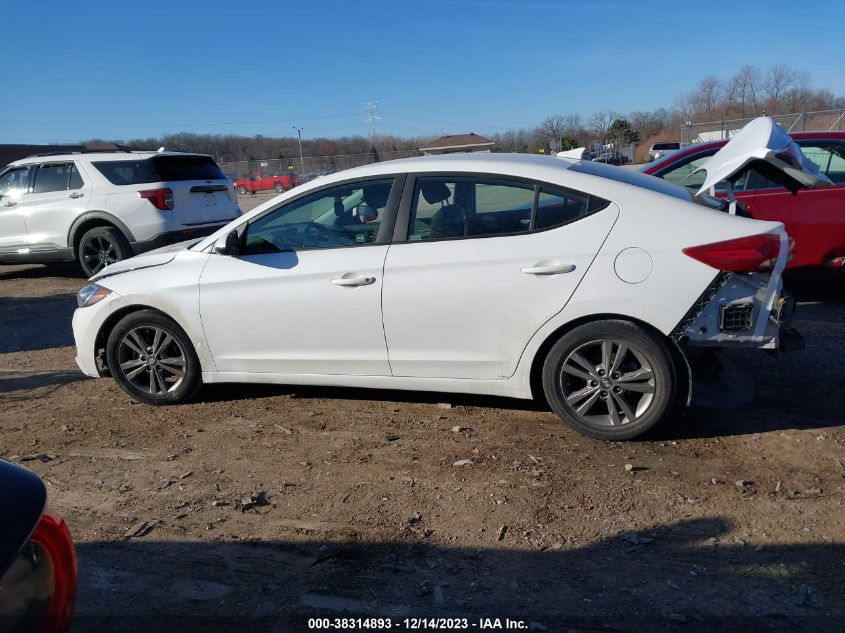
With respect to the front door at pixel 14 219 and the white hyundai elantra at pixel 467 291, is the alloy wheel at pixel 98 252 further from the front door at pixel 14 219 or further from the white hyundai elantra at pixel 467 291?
the white hyundai elantra at pixel 467 291

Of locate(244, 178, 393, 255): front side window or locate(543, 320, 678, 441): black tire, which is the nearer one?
locate(543, 320, 678, 441): black tire

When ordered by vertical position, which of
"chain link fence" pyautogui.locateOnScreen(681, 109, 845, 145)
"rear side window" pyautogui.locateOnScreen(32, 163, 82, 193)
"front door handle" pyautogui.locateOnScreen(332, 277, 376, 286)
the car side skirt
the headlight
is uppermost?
"chain link fence" pyautogui.locateOnScreen(681, 109, 845, 145)

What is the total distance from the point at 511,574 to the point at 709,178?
Result: 9.45 ft

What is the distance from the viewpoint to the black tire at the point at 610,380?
4.16m

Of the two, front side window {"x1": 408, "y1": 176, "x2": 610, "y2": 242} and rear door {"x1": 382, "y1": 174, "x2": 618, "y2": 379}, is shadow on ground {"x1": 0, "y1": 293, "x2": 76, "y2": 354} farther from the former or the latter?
front side window {"x1": 408, "y1": 176, "x2": 610, "y2": 242}

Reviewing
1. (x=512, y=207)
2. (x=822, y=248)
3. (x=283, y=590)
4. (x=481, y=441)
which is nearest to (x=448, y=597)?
(x=283, y=590)

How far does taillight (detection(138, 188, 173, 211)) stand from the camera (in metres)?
10.1

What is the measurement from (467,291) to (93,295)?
277 cm

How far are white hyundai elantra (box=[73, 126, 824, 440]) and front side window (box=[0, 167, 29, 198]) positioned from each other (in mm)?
6769

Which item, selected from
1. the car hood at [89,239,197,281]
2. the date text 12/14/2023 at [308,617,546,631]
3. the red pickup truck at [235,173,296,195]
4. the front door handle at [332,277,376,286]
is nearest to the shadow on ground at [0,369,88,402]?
the car hood at [89,239,197,281]

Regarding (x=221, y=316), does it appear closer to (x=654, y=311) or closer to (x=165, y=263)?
(x=165, y=263)

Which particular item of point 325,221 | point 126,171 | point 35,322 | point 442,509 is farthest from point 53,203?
point 442,509

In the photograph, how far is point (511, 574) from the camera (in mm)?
3119

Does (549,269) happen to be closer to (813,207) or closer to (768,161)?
(768,161)
